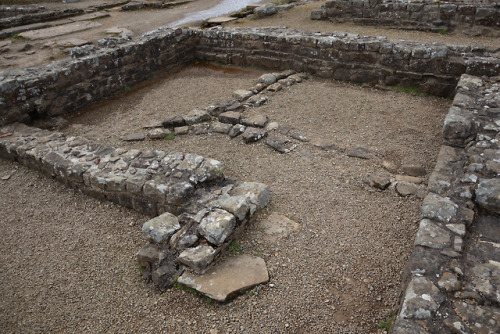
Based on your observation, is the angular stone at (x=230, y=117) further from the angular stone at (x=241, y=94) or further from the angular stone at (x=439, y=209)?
the angular stone at (x=439, y=209)

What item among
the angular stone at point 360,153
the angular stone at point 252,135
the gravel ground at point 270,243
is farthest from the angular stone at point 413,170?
the angular stone at point 252,135

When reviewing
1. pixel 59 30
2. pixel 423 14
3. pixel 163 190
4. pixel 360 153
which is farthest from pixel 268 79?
pixel 59 30

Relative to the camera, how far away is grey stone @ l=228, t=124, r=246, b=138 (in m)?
6.96

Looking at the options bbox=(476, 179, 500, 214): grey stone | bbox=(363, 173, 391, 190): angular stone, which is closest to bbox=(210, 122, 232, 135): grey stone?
bbox=(363, 173, 391, 190): angular stone

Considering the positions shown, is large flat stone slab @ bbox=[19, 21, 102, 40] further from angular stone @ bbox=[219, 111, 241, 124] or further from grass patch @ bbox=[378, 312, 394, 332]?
grass patch @ bbox=[378, 312, 394, 332]

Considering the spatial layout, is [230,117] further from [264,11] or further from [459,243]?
[264,11]

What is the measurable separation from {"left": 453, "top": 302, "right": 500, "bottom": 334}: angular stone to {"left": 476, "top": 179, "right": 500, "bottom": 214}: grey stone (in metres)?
1.35

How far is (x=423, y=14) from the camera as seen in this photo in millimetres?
11398

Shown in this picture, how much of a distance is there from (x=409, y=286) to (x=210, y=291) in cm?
194

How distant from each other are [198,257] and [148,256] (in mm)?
677

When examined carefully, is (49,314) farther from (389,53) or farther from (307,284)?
(389,53)

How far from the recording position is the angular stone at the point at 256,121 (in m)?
7.17

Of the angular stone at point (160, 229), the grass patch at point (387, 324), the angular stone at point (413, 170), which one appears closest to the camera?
the grass patch at point (387, 324)

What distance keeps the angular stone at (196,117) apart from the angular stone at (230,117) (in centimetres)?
31
